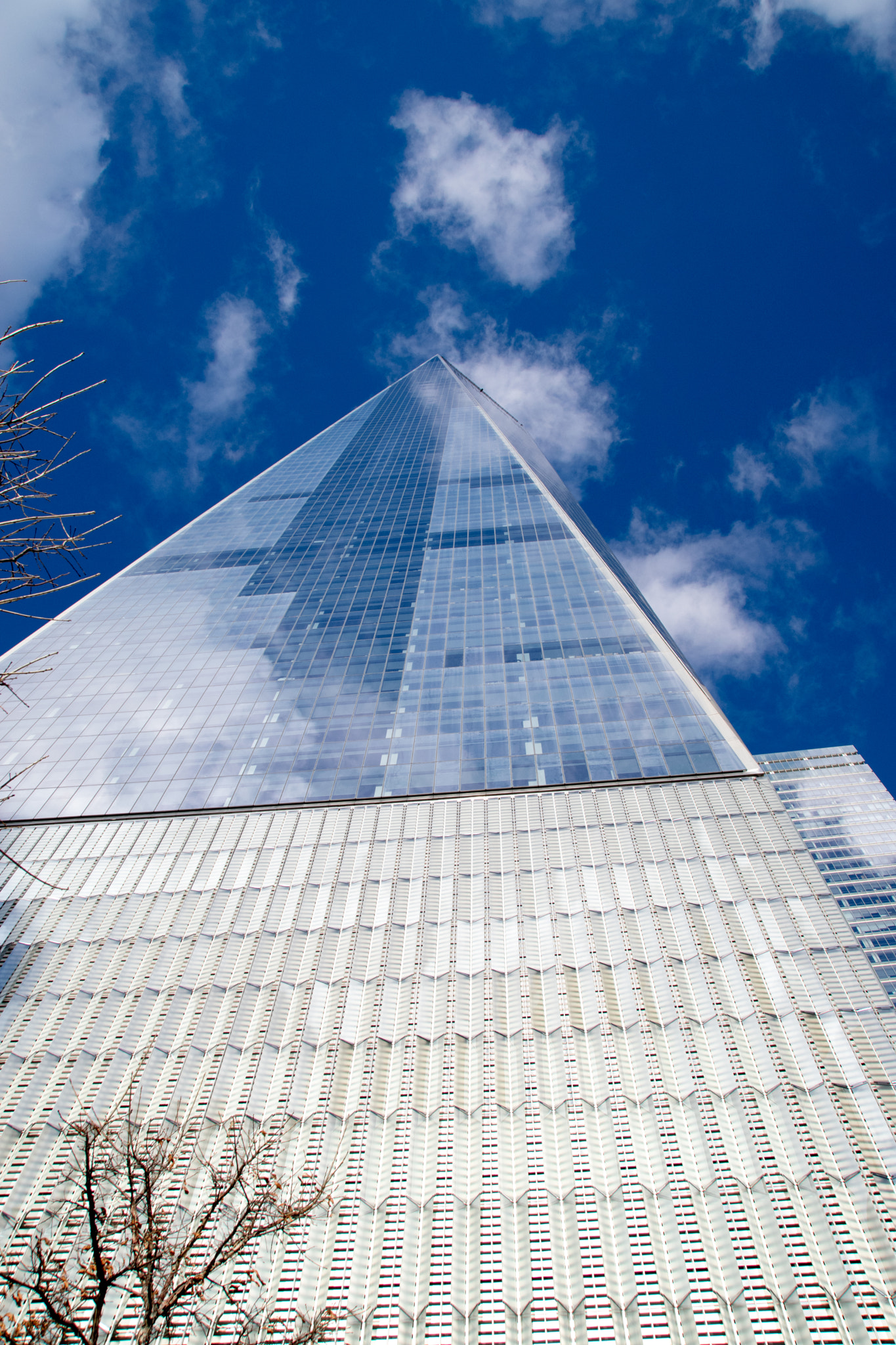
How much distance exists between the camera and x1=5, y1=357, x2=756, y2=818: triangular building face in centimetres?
3625

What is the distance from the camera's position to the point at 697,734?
1391 inches

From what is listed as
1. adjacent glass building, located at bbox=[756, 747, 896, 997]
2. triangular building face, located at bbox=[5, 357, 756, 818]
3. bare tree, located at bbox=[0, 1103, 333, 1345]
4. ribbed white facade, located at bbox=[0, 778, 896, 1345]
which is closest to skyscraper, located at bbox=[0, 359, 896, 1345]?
ribbed white facade, located at bbox=[0, 778, 896, 1345]

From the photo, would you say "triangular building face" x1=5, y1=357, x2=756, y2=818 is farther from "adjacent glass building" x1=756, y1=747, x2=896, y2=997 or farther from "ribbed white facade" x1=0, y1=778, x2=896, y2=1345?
"ribbed white facade" x1=0, y1=778, x2=896, y2=1345

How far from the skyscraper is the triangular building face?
1.09 ft

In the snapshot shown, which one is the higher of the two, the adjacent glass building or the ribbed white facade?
the adjacent glass building

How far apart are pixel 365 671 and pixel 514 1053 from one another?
102 feet

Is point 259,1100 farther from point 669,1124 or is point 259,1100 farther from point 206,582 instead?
point 206,582

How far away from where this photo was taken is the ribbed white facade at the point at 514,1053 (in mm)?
14992

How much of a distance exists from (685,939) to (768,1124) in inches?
234

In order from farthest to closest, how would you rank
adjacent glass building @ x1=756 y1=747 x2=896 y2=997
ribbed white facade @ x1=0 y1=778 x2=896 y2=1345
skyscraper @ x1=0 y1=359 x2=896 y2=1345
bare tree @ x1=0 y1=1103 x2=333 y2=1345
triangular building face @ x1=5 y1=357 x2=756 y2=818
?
triangular building face @ x1=5 y1=357 x2=756 y2=818 → adjacent glass building @ x1=756 y1=747 x2=896 y2=997 → skyscraper @ x1=0 y1=359 x2=896 y2=1345 → ribbed white facade @ x1=0 y1=778 x2=896 y2=1345 → bare tree @ x1=0 y1=1103 x2=333 y2=1345

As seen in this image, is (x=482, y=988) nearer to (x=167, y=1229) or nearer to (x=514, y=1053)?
(x=514, y=1053)

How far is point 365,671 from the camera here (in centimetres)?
4766

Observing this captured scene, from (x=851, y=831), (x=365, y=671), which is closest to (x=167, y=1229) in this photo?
(x=851, y=831)

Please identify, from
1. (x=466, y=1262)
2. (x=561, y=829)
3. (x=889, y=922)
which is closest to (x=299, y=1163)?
(x=466, y=1262)
